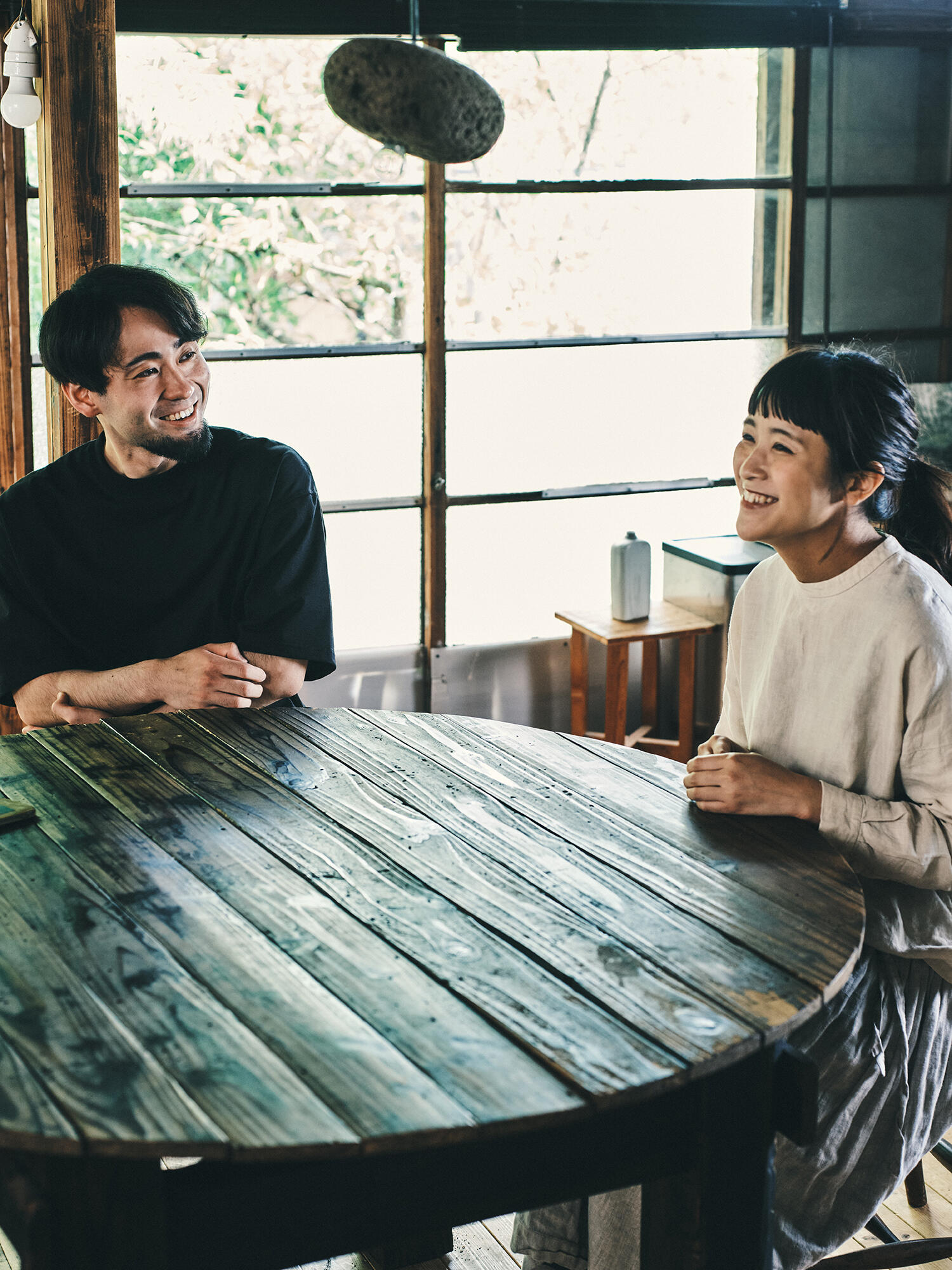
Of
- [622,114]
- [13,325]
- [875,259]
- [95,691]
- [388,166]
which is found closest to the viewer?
[95,691]

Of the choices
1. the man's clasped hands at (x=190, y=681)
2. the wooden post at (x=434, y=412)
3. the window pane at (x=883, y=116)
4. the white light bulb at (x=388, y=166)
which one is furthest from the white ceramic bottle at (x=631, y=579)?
the man's clasped hands at (x=190, y=681)

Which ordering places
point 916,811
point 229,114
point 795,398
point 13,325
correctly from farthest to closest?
point 229,114 → point 13,325 → point 795,398 → point 916,811


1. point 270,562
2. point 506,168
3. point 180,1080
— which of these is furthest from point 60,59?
point 180,1080

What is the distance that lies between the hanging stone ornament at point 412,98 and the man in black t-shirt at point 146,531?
3.01 feet

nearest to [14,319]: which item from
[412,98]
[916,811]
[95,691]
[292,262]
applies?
[292,262]

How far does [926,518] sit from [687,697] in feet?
6.86

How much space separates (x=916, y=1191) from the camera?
1.98m

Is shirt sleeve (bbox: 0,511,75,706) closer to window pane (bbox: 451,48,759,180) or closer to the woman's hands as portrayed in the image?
the woman's hands

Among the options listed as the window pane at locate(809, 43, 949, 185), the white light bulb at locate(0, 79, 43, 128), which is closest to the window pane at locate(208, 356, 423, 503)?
the white light bulb at locate(0, 79, 43, 128)

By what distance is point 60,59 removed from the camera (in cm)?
254

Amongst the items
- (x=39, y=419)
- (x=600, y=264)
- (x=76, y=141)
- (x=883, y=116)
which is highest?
(x=883, y=116)

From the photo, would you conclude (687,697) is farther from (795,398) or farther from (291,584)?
(795,398)

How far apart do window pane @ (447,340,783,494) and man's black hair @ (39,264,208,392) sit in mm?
1617

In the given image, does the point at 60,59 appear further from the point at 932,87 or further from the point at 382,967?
the point at 932,87
